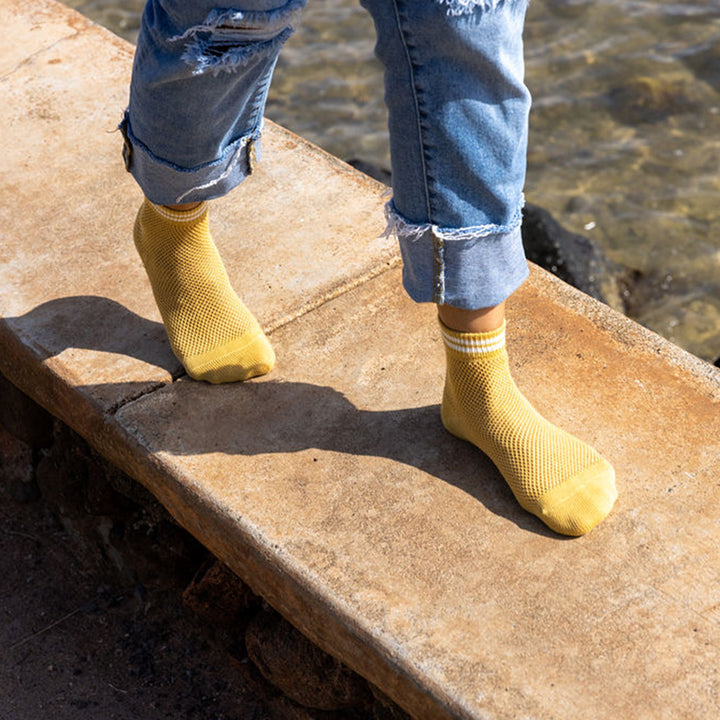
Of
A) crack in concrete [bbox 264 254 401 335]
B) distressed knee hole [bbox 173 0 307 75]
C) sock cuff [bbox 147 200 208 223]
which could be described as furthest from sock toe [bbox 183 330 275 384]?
distressed knee hole [bbox 173 0 307 75]

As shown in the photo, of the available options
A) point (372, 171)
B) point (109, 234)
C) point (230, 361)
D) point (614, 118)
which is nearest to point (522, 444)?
point (230, 361)

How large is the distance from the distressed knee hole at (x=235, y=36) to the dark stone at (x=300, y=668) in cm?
110

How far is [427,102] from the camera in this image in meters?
1.51

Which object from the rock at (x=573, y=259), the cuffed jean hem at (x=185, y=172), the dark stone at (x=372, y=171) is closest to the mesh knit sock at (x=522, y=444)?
the cuffed jean hem at (x=185, y=172)

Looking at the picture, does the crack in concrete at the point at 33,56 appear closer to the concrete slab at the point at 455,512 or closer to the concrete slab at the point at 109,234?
the concrete slab at the point at 109,234

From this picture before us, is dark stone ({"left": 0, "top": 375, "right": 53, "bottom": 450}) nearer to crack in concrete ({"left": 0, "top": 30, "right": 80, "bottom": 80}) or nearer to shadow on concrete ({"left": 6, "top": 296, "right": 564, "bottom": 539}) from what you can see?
shadow on concrete ({"left": 6, "top": 296, "right": 564, "bottom": 539})

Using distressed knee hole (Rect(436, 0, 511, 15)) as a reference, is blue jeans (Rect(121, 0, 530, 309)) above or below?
Result: below

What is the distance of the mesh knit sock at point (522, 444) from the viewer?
178 centimetres

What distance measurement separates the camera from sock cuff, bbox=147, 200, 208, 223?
2.08 m

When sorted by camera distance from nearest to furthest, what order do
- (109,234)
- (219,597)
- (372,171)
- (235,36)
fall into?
(235,36) < (219,597) < (109,234) < (372,171)

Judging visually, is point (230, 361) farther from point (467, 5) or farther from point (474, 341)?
point (467, 5)

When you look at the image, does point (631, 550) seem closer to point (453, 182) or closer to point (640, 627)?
point (640, 627)

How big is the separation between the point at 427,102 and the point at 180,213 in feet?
2.45

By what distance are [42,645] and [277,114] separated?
137 inches
